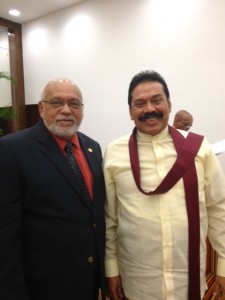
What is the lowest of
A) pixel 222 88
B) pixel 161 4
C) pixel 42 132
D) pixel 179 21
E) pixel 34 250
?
pixel 34 250

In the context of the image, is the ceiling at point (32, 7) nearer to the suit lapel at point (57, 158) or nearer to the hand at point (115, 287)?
the suit lapel at point (57, 158)

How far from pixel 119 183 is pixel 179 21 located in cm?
370

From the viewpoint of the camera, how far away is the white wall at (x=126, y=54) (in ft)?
13.5

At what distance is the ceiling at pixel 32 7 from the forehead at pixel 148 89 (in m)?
4.69

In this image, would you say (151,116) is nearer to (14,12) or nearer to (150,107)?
(150,107)

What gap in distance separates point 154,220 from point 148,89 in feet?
2.02

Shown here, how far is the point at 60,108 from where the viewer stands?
144 centimetres

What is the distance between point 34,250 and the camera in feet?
4.18

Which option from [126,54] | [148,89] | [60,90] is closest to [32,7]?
[126,54]

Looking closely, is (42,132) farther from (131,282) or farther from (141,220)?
(131,282)

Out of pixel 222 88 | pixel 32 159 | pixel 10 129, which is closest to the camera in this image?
pixel 32 159

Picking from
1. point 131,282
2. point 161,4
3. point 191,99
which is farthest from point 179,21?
point 131,282

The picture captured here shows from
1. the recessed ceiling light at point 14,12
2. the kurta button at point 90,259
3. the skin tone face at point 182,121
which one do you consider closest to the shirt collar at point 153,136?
the kurta button at point 90,259

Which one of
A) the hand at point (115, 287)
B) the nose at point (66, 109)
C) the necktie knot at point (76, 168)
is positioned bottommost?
the hand at point (115, 287)
